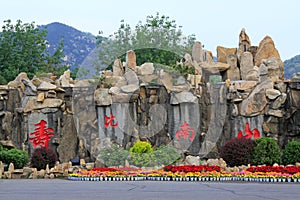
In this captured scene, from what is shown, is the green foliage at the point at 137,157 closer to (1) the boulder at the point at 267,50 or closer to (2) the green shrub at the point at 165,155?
(2) the green shrub at the point at 165,155

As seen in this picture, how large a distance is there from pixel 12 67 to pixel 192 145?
13.2 meters

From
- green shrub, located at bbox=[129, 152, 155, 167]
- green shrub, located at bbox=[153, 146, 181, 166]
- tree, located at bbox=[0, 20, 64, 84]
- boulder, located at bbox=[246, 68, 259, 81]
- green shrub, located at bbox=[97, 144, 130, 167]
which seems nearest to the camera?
green shrub, located at bbox=[129, 152, 155, 167]

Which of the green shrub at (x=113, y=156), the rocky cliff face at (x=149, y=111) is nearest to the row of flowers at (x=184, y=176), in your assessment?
the green shrub at (x=113, y=156)

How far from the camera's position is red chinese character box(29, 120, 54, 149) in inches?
719

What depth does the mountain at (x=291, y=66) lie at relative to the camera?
173ft

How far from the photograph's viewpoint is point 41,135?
18281 millimetres

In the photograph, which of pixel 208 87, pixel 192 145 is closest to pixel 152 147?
pixel 192 145

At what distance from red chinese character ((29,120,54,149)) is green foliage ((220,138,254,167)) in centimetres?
595

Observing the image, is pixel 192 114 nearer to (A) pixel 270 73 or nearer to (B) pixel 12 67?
(A) pixel 270 73

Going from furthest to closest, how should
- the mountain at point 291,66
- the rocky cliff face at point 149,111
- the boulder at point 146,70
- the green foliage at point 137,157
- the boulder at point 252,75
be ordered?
the mountain at point 291,66
the boulder at point 146,70
the boulder at point 252,75
the rocky cliff face at point 149,111
the green foliage at point 137,157

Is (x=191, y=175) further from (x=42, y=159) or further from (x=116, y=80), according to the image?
(x=116, y=80)

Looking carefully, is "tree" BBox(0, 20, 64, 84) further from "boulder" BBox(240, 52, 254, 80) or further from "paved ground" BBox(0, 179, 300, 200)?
"paved ground" BBox(0, 179, 300, 200)

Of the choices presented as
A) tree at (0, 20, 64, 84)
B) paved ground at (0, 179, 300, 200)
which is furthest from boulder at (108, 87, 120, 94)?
tree at (0, 20, 64, 84)

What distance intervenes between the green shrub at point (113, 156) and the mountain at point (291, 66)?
38.2 meters
